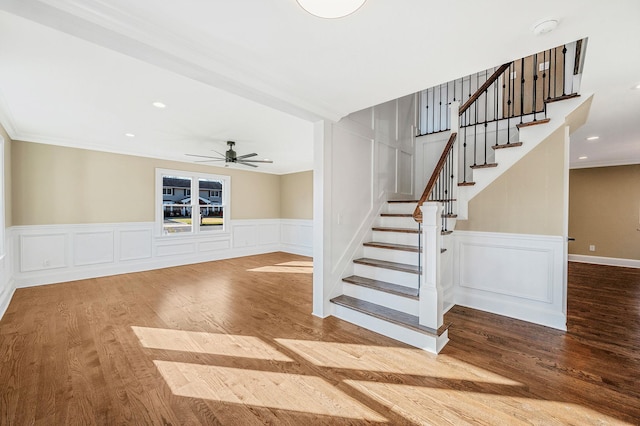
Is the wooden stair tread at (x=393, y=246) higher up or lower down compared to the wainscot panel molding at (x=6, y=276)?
higher up

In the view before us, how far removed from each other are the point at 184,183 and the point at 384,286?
17.9 ft

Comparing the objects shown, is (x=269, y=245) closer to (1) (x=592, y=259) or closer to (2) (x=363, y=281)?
(2) (x=363, y=281)

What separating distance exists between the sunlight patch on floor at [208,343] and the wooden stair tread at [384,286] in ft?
3.92

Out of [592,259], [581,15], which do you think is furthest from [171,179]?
[592,259]

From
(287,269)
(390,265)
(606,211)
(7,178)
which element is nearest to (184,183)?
(7,178)

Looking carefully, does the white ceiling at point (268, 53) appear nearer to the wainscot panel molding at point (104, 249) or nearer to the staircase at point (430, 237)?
the staircase at point (430, 237)

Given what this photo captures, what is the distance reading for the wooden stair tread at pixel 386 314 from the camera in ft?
7.84

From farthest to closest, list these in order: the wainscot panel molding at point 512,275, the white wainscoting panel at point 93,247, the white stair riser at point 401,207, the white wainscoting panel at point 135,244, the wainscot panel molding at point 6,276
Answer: the white wainscoting panel at point 135,244
the white wainscoting panel at point 93,247
the white stair riser at point 401,207
the wainscot panel molding at point 6,276
the wainscot panel molding at point 512,275

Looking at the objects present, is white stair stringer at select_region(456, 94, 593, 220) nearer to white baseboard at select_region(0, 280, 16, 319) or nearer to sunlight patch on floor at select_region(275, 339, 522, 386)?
sunlight patch on floor at select_region(275, 339, 522, 386)

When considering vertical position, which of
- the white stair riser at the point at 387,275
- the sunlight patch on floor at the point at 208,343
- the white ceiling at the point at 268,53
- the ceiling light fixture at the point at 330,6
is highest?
the white ceiling at the point at 268,53

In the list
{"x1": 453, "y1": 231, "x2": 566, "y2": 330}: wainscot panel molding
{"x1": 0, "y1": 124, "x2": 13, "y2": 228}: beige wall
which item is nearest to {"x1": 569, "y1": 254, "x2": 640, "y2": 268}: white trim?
{"x1": 453, "y1": 231, "x2": 566, "y2": 330}: wainscot panel molding

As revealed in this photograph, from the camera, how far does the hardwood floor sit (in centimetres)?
165

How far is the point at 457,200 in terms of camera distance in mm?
3430

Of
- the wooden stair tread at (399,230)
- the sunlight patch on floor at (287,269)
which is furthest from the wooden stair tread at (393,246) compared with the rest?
the sunlight patch on floor at (287,269)
